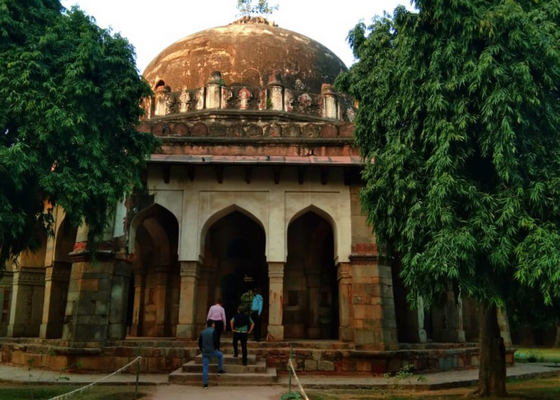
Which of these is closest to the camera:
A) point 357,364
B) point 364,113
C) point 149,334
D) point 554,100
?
point 554,100

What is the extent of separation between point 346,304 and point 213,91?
7513 mm

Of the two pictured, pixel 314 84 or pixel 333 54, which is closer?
pixel 314 84

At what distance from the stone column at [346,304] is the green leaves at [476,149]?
3546 millimetres

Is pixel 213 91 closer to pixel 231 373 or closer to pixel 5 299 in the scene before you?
pixel 231 373

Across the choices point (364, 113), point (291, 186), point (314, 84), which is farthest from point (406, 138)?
point (314, 84)

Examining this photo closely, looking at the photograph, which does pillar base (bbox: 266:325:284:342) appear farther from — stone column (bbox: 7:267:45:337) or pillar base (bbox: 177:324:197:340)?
stone column (bbox: 7:267:45:337)

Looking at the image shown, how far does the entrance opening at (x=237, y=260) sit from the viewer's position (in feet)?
49.3

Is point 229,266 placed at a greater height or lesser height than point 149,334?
greater

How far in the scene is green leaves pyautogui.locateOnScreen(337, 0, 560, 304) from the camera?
7.35m

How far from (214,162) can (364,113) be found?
12.8 ft

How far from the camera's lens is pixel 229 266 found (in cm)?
1511

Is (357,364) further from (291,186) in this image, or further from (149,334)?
(149,334)

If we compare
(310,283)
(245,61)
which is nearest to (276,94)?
(245,61)

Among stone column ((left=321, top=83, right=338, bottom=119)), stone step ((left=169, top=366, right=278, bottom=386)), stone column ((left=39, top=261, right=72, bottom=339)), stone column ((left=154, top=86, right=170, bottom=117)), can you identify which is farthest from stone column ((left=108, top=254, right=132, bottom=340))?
stone column ((left=321, top=83, right=338, bottom=119))
